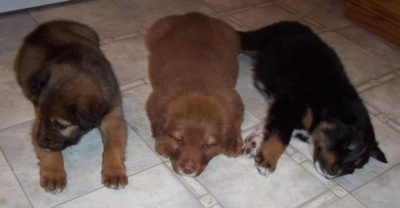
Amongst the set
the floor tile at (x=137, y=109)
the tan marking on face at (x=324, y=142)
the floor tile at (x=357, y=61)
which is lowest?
the floor tile at (x=357, y=61)

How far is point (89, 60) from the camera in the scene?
103 inches

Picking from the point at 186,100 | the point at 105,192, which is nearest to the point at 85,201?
the point at 105,192

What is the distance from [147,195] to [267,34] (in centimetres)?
152

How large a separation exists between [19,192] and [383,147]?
6.85 feet

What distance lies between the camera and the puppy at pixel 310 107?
252 cm

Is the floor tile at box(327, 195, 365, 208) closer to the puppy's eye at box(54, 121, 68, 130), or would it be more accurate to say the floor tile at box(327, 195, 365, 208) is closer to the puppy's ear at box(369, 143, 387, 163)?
the puppy's ear at box(369, 143, 387, 163)

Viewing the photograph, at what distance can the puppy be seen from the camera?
252cm

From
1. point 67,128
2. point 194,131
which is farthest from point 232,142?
point 67,128

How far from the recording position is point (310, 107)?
2.77m

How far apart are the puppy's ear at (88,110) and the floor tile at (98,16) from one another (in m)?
1.50

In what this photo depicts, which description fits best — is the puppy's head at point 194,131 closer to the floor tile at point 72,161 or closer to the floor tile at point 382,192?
the floor tile at point 72,161

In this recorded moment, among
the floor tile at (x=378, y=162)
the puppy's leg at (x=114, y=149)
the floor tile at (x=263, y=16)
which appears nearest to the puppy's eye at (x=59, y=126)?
the puppy's leg at (x=114, y=149)

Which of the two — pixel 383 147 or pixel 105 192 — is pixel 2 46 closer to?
pixel 105 192

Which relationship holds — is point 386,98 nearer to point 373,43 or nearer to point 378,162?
point 378,162
